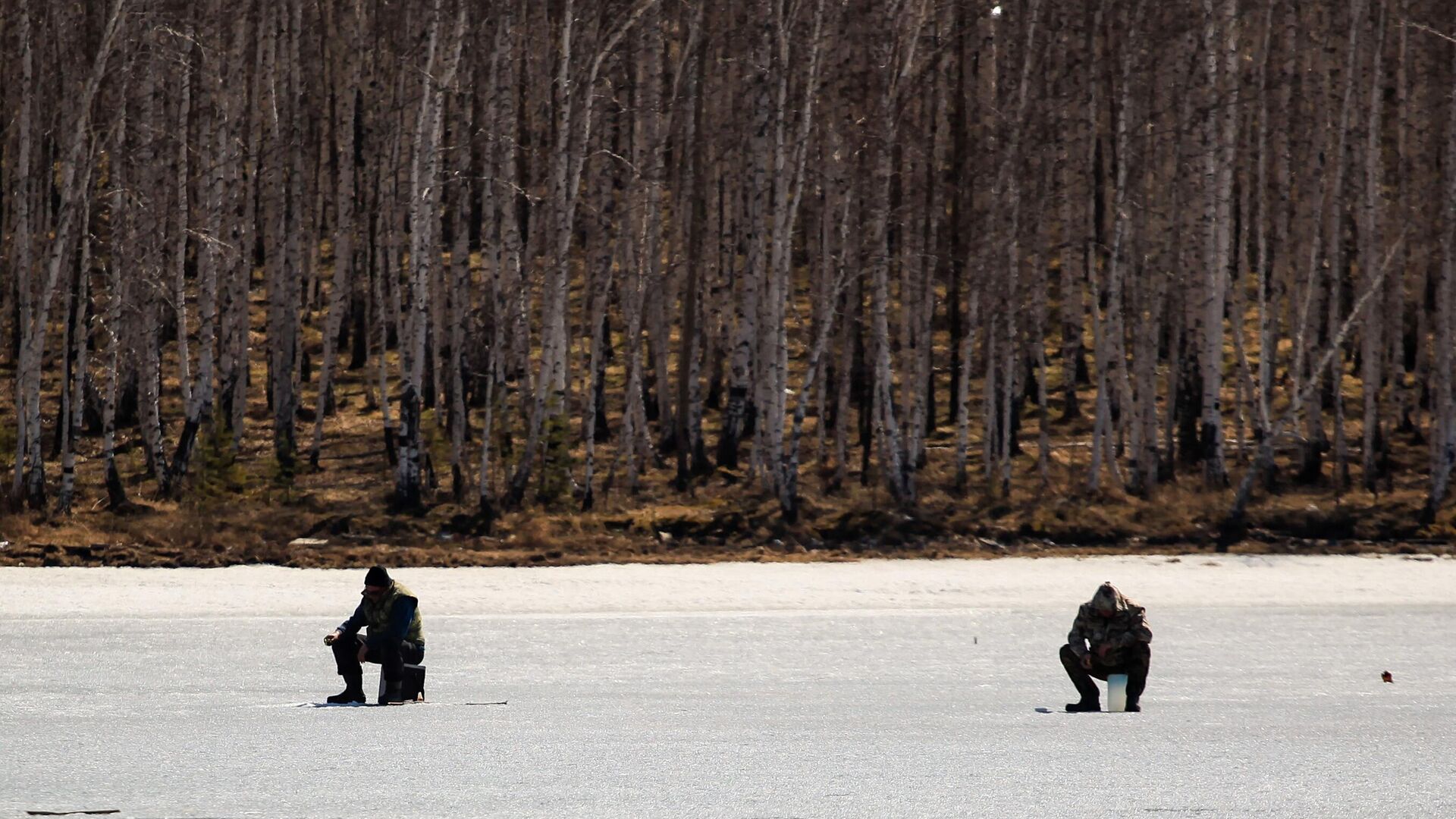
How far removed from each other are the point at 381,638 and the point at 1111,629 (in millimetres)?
4866

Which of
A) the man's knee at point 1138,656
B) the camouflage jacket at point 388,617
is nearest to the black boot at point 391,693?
the camouflage jacket at point 388,617

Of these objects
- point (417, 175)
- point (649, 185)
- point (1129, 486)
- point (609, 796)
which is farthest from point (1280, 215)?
point (609, 796)

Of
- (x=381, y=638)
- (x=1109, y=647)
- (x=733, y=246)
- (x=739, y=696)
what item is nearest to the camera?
(x=381, y=638)

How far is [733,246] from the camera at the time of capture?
27.8 meters

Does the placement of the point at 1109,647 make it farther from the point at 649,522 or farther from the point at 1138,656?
the point at 649,522

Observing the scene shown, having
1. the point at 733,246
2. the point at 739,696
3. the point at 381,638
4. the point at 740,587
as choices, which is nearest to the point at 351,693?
the point at 381,638

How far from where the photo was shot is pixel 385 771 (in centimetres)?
899

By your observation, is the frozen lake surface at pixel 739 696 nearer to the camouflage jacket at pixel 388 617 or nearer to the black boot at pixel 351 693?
the black boot at pixel 351 693

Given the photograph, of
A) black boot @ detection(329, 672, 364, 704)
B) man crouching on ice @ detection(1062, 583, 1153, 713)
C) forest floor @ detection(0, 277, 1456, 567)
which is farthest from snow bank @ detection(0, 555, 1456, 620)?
man crouching on ice @ detection(1062, 583, 1153, 713)

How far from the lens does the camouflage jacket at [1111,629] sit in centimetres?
1130

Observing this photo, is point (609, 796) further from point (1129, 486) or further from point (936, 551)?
point (1129, 486)

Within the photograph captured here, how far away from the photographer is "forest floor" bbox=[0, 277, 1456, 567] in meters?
18.9

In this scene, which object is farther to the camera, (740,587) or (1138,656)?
(740,587)

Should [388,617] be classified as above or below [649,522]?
below
